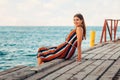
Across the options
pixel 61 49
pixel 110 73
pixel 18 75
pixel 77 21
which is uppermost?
pixel 77 21

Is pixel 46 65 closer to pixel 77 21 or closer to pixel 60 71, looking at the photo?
pixel 60 71

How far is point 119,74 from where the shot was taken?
7.18 metres

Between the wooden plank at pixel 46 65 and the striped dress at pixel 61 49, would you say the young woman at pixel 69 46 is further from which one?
the wooden plank at pixel 46 65

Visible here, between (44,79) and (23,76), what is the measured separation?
1.50 feet

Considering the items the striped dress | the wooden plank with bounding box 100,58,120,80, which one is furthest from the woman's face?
the wooden plank with bounding box 100,58,120,80

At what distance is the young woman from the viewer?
8.66m

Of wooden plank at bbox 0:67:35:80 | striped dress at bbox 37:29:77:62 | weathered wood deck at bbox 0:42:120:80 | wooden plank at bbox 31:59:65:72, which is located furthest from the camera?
striped dress at bbox 37:29:77:62

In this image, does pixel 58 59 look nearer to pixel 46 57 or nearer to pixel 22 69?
pixel 46 57

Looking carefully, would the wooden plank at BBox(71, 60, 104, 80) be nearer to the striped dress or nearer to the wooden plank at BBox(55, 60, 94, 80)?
the wooden plank at BBox(55, 60, 94, 80)

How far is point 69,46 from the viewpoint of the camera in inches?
360

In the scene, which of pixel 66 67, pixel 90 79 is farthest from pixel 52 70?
pixel 90 79

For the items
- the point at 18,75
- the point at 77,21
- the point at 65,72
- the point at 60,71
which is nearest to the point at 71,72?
the point at 65,72

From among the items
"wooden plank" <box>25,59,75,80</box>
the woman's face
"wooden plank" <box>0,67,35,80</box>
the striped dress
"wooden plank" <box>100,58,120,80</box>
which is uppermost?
the woman's face

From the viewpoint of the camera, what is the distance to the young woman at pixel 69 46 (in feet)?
28.4
